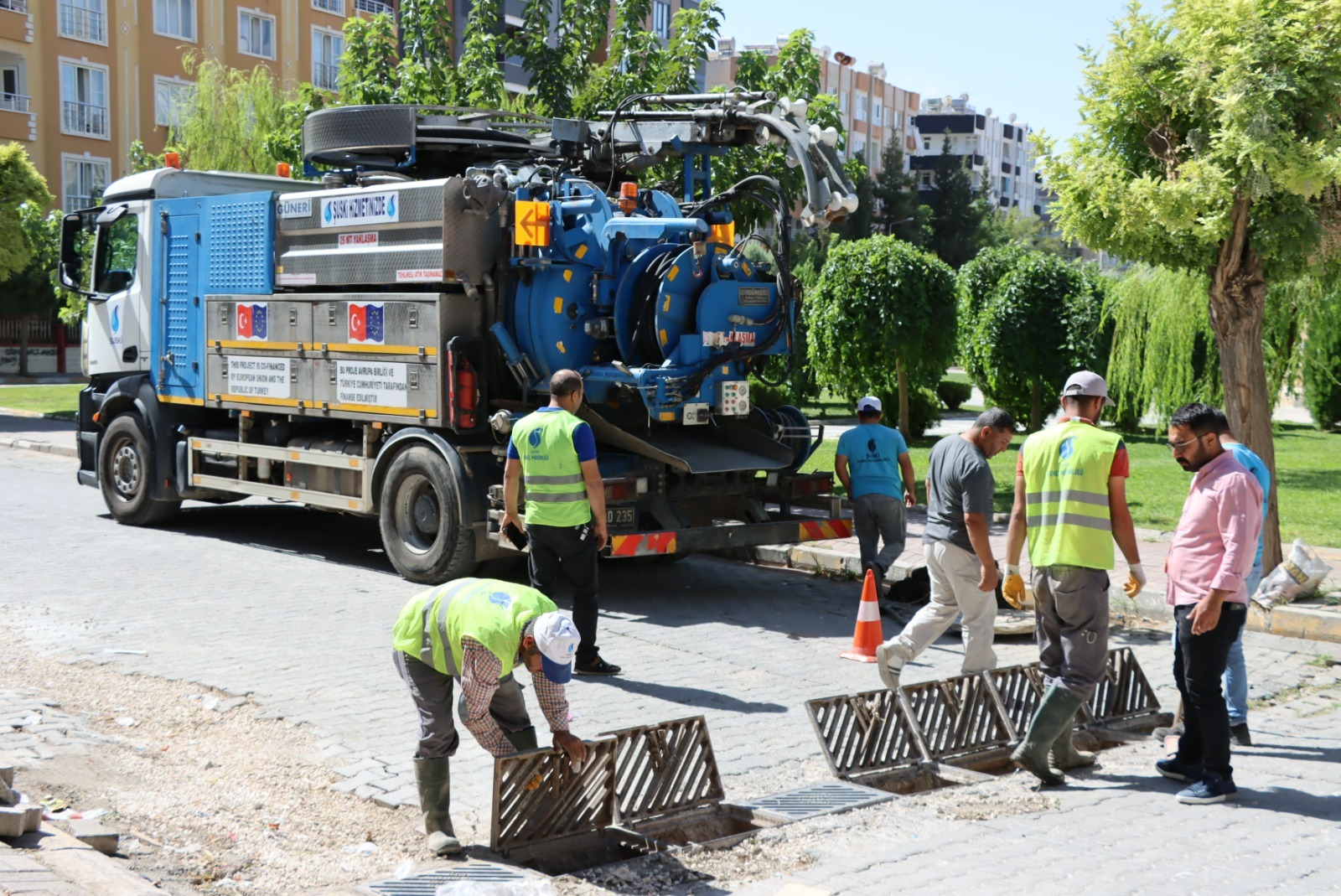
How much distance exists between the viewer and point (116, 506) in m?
13.4

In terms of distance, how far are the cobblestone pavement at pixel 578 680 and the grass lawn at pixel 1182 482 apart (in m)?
4.45

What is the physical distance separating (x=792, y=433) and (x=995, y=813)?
5470 millimetres

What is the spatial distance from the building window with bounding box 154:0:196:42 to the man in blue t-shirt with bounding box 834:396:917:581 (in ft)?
130

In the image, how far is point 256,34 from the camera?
150ft

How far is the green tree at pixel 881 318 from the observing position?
20.3m

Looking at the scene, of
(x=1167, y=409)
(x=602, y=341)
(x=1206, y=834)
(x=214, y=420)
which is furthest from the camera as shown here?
(x=1167, y=409)

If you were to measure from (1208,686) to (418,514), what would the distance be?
6.34 m

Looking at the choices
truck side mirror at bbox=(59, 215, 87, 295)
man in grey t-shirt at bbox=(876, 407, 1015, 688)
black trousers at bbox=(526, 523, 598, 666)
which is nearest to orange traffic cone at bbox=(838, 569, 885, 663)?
man in grey t-shirt at bbox=(876, 407, 1015, 688)

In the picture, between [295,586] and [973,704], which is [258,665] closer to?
[295,586]

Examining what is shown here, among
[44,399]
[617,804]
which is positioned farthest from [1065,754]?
[44,399]

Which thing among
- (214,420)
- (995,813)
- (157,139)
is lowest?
(995,813)

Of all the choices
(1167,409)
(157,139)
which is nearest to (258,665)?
(1167,409)

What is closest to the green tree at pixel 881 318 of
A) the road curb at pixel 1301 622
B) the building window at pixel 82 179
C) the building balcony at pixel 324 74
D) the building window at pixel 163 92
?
the road curb at pixel 1301 622

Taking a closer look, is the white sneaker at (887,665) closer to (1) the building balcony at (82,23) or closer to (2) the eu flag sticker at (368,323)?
(2) the eu flag sticker at (368,323)
